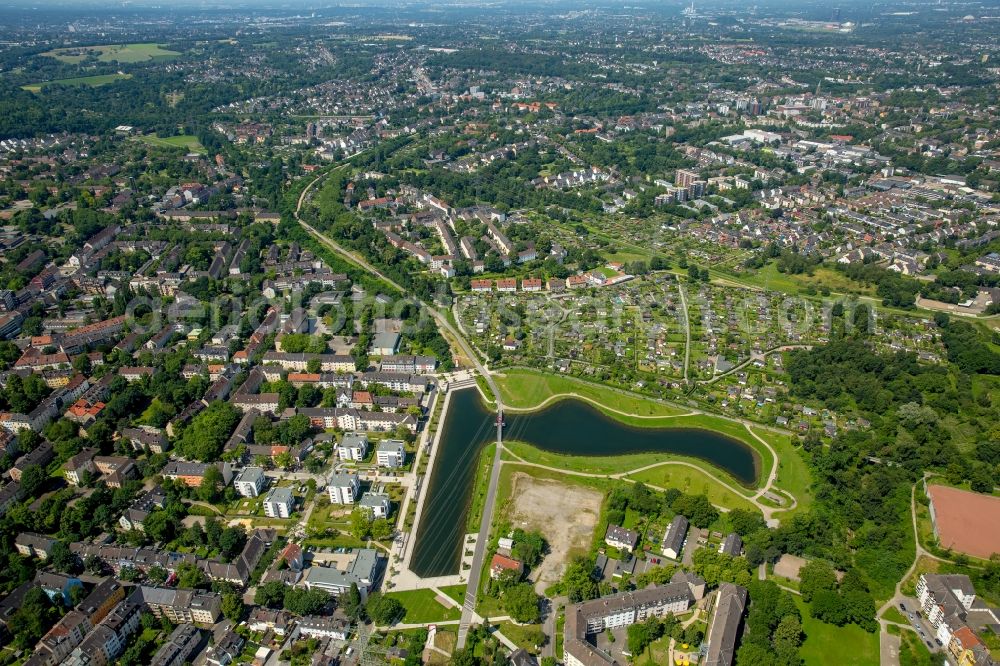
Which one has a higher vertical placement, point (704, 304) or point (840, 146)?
point (840, 146)

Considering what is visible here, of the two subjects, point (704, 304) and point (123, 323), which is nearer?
point (123, 323)

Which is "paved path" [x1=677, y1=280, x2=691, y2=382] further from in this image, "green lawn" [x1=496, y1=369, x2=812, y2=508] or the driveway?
the driveway

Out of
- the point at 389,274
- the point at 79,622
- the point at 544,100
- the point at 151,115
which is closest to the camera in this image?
the point at 79,622

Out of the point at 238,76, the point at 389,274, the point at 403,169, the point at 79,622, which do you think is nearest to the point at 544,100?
the point at 403,169

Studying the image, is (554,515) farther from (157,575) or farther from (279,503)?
(157,575)

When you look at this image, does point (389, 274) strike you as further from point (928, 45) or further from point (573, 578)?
point (928, 45)

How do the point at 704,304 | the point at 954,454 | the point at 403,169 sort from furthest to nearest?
1. the point at 403,169
2. the point at 704,304
3. the point at 954,454

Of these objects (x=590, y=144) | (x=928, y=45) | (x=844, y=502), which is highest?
(x=928, y=45)

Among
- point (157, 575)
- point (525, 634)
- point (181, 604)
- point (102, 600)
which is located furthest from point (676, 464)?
point (102, 600)

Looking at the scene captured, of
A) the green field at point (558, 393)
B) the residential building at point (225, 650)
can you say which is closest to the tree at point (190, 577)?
the residential building at point (225, 650)
